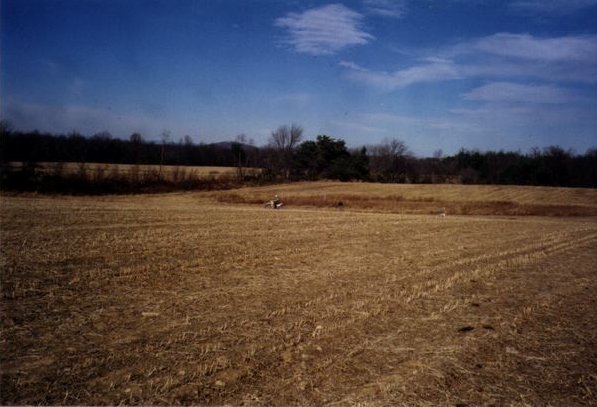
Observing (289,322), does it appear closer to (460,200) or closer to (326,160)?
(460,200)

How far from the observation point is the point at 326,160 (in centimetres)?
9169

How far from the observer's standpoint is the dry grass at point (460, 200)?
1580 inches

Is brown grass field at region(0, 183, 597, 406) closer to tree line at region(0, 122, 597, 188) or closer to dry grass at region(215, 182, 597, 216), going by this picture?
dry grass at region(215, 182, 597, 216)

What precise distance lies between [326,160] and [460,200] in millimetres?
45863

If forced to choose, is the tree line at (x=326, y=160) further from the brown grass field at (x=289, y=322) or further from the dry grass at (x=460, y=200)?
the brown grass field at (x=289, y=322)

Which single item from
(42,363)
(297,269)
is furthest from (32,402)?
(297,269)

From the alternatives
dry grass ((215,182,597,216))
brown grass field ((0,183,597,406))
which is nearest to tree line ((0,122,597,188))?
dry grass ((215,182,597,216))

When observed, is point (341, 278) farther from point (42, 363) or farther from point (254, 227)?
point (254, 227)

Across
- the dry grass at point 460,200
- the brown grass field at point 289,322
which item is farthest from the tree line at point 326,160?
the brown grass field at point 289,322

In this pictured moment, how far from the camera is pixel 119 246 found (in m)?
14.5

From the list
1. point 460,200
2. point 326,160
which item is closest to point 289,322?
point 460,200

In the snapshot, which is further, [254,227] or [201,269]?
[254,227]

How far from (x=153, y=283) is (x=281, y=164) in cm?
8236

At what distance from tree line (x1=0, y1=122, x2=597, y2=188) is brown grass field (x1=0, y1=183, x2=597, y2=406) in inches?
2102
